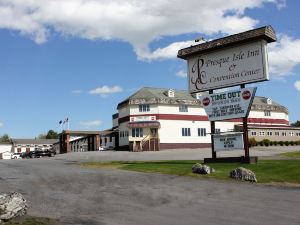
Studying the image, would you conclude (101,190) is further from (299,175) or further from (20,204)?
(299,175)

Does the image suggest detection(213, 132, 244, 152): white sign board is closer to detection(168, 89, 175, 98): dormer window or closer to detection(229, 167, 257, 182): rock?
detection(229, 167, 257, 182): rock

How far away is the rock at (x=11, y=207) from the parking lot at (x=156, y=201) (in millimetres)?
641

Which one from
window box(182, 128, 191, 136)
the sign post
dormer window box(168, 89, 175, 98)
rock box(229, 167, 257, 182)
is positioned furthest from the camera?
dormer window box(168, 89, 175, 98)

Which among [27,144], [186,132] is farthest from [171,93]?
[27,144]

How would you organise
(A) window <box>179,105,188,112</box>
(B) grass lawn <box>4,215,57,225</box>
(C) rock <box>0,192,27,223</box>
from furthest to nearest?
1. (A) window <box>179,105,188,112</box>
2. (C) rock <box>0,192,27,223</box>
3. (B) grass lawn <box>4,215,57,225</box>

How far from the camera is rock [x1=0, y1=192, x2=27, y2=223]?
32.3 ft

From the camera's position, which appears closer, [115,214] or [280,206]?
[115,214]

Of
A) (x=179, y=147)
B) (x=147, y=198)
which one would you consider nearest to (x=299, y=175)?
(x=147, y=198)

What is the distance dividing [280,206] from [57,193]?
24.0ft

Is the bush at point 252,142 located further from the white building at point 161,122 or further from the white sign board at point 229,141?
the white sign board at point 229,141

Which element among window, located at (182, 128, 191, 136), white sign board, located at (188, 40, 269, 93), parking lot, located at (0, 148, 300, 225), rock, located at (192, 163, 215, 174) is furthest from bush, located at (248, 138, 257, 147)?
parking lot, located at (0, 148, 300, 225)

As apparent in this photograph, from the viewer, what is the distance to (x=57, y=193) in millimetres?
14766

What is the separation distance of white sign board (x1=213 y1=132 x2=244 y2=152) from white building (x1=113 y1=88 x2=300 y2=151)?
33.4m

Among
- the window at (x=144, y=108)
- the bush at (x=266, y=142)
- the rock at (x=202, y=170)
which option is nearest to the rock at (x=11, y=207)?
the rock at (x=202, y=170)
